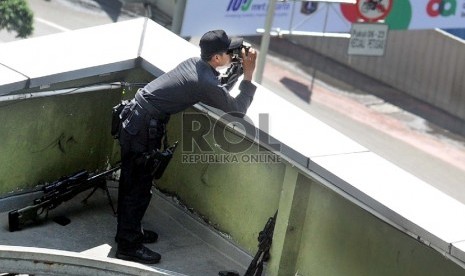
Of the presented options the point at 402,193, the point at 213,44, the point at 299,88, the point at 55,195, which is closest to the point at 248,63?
the point at 213,44

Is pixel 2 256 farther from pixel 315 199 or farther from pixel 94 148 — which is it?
pixel 94 148

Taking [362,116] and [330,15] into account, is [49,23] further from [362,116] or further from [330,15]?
[362,116]

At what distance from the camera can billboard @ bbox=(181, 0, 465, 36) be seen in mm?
16234

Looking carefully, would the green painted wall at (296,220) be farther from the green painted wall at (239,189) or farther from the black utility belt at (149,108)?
the black utility belt at (149,108)

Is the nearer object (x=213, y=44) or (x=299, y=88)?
(x=213, y=44)

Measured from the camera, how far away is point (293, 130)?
5605 millimetres

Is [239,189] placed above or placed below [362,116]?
above

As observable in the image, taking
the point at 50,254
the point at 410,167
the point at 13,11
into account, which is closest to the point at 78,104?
the point at 50,254

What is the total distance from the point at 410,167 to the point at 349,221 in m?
11.8

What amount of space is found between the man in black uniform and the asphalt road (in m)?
10.9

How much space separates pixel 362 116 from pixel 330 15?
203cm

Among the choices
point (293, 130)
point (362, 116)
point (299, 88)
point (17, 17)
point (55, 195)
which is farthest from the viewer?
point (299, 88)
